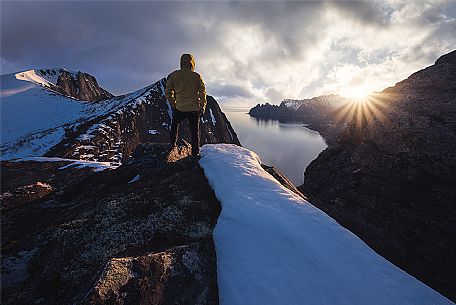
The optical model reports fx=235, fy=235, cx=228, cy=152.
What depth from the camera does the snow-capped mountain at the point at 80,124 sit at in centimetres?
7481

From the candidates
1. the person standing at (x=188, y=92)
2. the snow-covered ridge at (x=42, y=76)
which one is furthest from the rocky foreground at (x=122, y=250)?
the snow-covered ridge at (x=42, y=76)

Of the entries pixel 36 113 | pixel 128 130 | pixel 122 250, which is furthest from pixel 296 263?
pixel 36 113

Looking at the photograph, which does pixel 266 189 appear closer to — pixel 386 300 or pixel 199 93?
pixel 386 300

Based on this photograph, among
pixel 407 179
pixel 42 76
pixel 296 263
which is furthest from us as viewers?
pixel 42 76

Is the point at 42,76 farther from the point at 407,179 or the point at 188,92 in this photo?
the point at 407,179

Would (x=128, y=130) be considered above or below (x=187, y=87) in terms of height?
below

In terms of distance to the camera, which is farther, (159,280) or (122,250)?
(122,250)

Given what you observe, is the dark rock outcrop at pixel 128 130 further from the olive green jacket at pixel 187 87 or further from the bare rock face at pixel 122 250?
the bare rock face at pixel 122 250

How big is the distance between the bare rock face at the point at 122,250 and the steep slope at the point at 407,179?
5230mm

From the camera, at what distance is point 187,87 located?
972cm

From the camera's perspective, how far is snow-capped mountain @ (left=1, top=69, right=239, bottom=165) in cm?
7481

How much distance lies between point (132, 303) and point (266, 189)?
3944mm

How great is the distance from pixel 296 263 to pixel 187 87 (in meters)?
7.89

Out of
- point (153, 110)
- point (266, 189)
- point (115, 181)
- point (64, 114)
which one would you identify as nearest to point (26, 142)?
point (64, 114)
